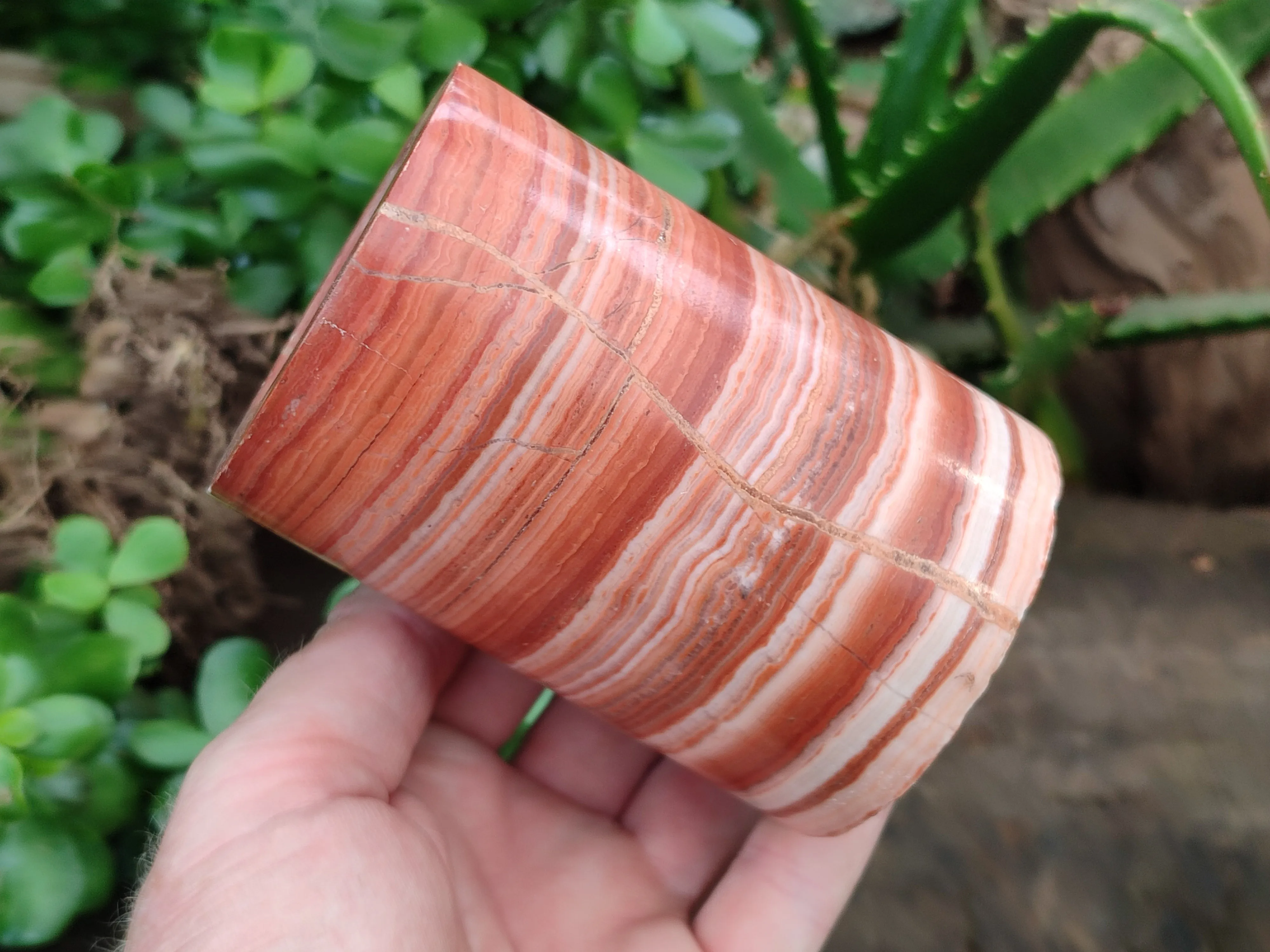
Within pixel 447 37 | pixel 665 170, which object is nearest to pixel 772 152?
pixel 665 170

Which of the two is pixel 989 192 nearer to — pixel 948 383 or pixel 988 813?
pixel 948 383

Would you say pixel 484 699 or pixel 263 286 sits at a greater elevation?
pixel 263 286

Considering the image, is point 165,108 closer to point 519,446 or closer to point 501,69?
point 501,69

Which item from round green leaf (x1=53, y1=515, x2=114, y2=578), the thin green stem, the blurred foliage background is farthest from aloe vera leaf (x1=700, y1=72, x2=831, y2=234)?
round green leaf (x1=53, y1=515, x2=114, y2=578)

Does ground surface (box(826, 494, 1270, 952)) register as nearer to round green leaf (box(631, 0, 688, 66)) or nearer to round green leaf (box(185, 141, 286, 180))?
round green leaf (box(631, 0, 688, 66))

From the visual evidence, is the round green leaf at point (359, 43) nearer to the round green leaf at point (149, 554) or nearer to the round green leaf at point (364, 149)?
the round green leaf at point (364, 149)
